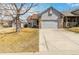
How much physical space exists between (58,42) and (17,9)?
66cm

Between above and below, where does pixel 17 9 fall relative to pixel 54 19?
above

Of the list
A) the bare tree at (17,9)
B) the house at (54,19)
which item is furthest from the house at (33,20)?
the bare tree at (17,9)

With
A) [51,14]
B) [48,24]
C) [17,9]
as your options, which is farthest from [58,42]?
[17,9]

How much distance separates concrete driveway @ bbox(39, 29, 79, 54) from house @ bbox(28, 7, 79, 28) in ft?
0.25

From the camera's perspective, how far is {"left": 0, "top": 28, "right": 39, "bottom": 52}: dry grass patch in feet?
10.7

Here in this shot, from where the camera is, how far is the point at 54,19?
3.29 meters

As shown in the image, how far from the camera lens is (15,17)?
10.7 ft

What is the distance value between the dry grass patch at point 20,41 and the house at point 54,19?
0.43 feet

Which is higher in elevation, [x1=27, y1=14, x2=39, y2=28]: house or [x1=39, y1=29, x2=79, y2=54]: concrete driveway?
[x1=27, y1=14, x2=39, y2=28]: house

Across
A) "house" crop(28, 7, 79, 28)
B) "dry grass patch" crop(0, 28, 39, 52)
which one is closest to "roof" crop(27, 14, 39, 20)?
"house" crop(28, 7, 79, 28)

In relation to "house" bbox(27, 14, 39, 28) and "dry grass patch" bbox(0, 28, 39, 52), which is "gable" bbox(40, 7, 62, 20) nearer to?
"house" bbox(27, 14, 39, 28)

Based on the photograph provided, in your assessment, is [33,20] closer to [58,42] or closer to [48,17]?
[48,17]

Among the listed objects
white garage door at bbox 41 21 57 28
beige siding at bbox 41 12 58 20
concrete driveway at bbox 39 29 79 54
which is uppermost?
beige siding at bbox 41 12 58 20

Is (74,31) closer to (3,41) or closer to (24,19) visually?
(24,19)
